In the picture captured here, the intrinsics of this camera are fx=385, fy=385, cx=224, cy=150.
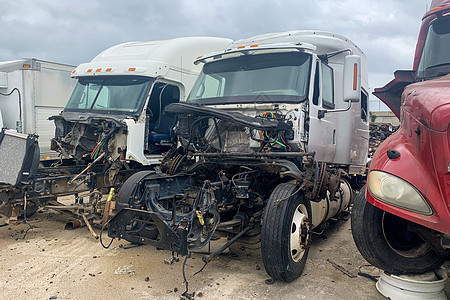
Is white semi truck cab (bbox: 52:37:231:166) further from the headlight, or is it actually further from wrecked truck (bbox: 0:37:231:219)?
the headlight

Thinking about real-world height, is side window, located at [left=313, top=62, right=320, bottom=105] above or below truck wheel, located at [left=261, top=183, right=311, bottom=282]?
above

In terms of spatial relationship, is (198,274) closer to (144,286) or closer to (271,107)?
(144,286)

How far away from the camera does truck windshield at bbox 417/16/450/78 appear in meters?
4.26

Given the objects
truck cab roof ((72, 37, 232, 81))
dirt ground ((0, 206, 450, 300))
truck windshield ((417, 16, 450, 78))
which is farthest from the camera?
truck cab roof ((72, 37, 232, 81))

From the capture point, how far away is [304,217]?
4.41 m

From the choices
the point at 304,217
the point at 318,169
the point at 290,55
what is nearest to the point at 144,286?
the point at 304,217

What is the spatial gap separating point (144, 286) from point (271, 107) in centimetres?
258

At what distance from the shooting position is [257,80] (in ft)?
17.4

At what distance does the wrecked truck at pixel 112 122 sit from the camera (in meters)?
5.86

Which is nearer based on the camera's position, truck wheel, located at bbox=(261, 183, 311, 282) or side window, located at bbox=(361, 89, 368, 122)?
truck wheel, located at bbox=(261, 183, 311, 282)

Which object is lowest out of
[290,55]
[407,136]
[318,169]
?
[318,169]

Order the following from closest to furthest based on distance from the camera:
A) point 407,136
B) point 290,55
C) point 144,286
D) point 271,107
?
point 407,136, point 144,286, point 271,107, point 290,55

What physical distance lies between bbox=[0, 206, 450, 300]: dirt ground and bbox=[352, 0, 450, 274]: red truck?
62cm

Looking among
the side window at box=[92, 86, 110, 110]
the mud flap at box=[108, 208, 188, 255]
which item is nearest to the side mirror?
the mud flap at box=[108, 208, 188, 255]
